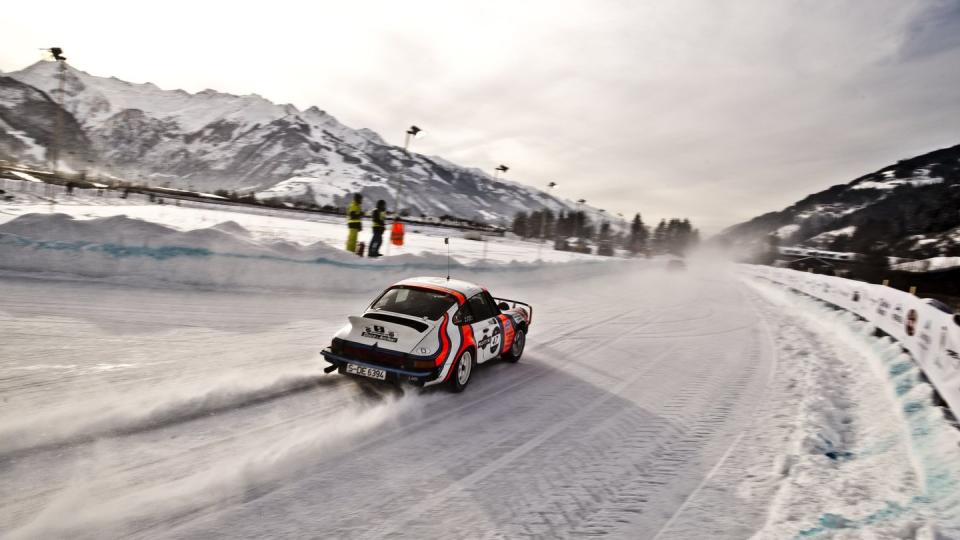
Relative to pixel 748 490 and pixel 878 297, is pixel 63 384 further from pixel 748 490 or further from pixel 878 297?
pixel 878 297

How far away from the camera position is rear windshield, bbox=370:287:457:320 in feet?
20.6

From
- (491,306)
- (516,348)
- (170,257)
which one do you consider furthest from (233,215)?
(491,306)

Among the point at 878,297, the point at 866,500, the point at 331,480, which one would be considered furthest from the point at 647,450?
the point at 878,297

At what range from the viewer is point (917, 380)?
303 inches

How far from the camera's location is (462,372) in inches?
247

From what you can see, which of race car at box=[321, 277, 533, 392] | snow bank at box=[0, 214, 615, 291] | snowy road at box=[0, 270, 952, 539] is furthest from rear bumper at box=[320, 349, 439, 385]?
snow bank at box=[0, 214, 615, 291]

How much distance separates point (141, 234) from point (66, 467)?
8387 millimetres

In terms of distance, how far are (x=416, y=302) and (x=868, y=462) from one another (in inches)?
208

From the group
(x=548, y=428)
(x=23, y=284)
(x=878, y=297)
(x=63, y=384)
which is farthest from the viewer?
(x=878, y=297)

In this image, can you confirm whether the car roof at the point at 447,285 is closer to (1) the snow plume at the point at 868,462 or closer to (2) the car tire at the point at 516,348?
(2) the car tire at the point at 516,348

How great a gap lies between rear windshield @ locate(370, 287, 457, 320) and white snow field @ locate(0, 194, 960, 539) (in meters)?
1.00

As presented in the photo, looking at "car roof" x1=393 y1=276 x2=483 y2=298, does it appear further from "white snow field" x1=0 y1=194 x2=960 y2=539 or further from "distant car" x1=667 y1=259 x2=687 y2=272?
"distant car" x1=667 y1=259 x2=687 y2=272

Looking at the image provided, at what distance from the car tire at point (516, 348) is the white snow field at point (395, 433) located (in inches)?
7.9

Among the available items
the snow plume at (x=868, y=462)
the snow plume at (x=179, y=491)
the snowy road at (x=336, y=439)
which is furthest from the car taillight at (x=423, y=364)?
the snow plume at (x=868, y=462)
